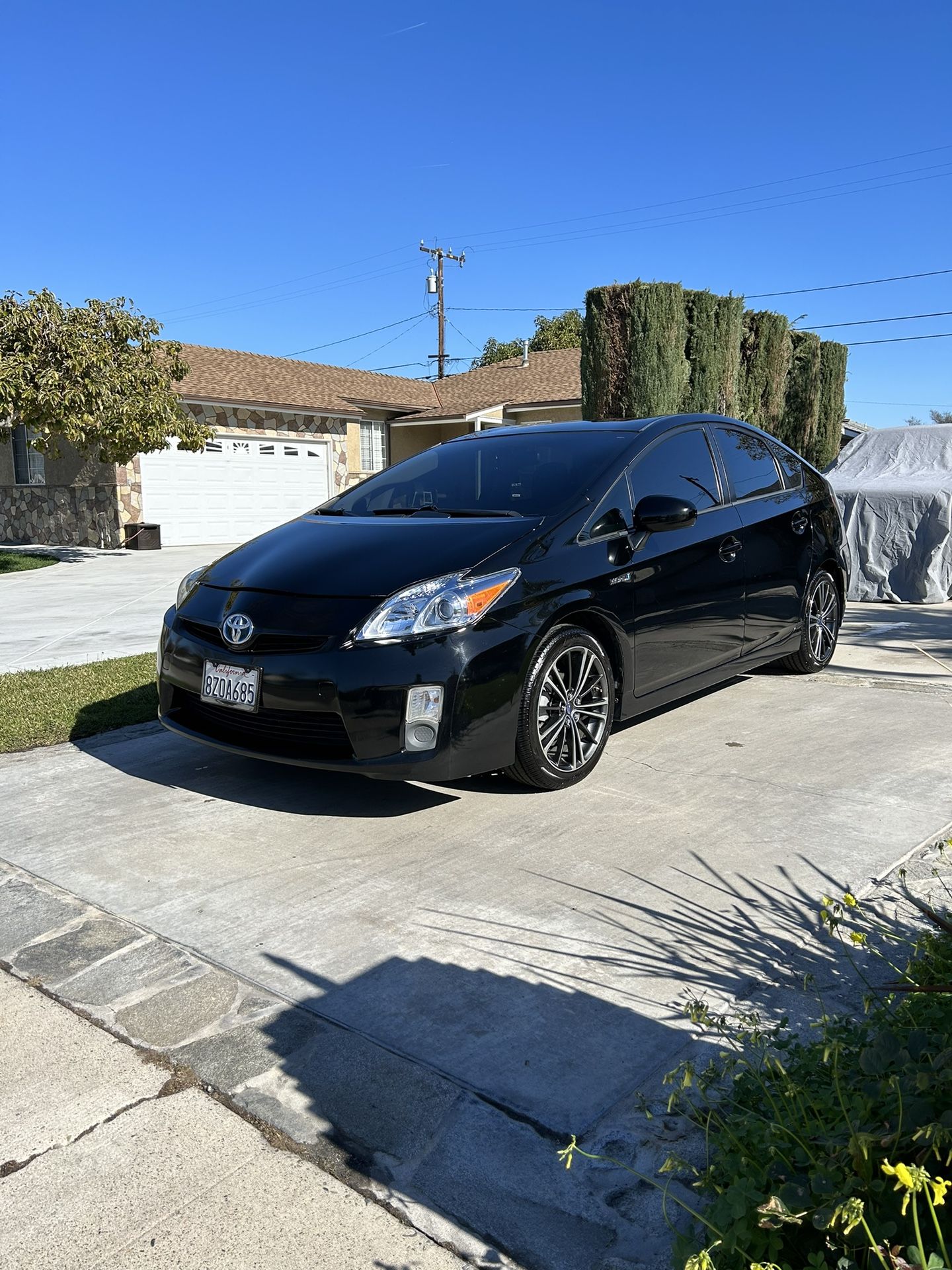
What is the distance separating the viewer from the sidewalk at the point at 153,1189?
200 centimetres

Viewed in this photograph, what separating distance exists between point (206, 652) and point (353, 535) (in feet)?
2.71

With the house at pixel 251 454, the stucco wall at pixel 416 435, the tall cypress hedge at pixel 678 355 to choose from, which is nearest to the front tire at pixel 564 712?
the tall cypress hedge at pixel 678 355

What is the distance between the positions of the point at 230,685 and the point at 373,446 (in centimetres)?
2384

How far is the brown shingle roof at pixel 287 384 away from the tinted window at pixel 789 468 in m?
16.8

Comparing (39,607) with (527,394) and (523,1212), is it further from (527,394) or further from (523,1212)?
(527,394)

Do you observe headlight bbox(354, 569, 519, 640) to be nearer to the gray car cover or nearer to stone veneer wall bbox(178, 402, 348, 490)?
the gray car cover

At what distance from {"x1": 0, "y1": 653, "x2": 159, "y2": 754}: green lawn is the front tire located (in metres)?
2.75

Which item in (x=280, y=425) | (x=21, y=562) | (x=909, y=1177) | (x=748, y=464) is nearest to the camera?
(x=909, y=1177)

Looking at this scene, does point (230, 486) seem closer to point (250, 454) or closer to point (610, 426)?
point (250, 454)

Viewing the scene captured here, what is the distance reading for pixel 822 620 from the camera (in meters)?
6.70

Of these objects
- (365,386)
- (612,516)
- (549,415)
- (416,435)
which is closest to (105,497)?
(365,386)

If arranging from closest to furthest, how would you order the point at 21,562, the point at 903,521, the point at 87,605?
the point at 903,521 → the point at 87,605 → the point at 21,562

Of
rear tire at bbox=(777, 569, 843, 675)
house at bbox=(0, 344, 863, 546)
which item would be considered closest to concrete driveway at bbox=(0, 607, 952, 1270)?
rear tire at bbox=(777, 569, 843, 675)

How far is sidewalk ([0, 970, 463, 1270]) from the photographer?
200 cm
